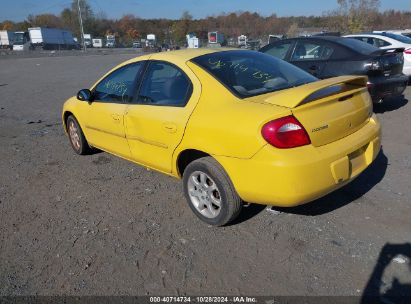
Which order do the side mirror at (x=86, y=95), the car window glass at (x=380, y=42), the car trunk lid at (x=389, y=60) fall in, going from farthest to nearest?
the car window glass at (x=380, y=42)
the car trunk lid at (x=389, y=60)
the side mirror at (x=86, y=95)

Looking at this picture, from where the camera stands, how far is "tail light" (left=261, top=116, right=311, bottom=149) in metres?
2.82

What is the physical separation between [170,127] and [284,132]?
1.19 metres

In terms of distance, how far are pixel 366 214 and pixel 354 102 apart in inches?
42.7

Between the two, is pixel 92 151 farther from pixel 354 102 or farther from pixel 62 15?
pixel 62 15

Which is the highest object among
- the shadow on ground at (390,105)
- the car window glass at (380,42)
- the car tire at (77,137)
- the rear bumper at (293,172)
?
the car window glass at (380,42)

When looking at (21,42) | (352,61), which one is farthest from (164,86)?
(21,42)

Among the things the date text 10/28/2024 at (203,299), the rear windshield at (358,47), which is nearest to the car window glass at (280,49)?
the rear windshield at (358,47)

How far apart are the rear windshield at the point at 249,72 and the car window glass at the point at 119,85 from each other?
3.03 ft

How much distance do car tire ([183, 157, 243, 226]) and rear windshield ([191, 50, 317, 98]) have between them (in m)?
0.71

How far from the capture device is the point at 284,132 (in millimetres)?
2826

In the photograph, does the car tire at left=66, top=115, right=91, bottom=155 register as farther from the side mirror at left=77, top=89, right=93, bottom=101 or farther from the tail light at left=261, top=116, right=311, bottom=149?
the tail light at left=261, top=116, right=311, bottom=149

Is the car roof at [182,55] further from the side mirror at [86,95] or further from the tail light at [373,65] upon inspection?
the tail light at [373,65]

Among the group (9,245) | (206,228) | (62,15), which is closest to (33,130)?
(9,245)

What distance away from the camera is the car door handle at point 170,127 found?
11.5 ft
